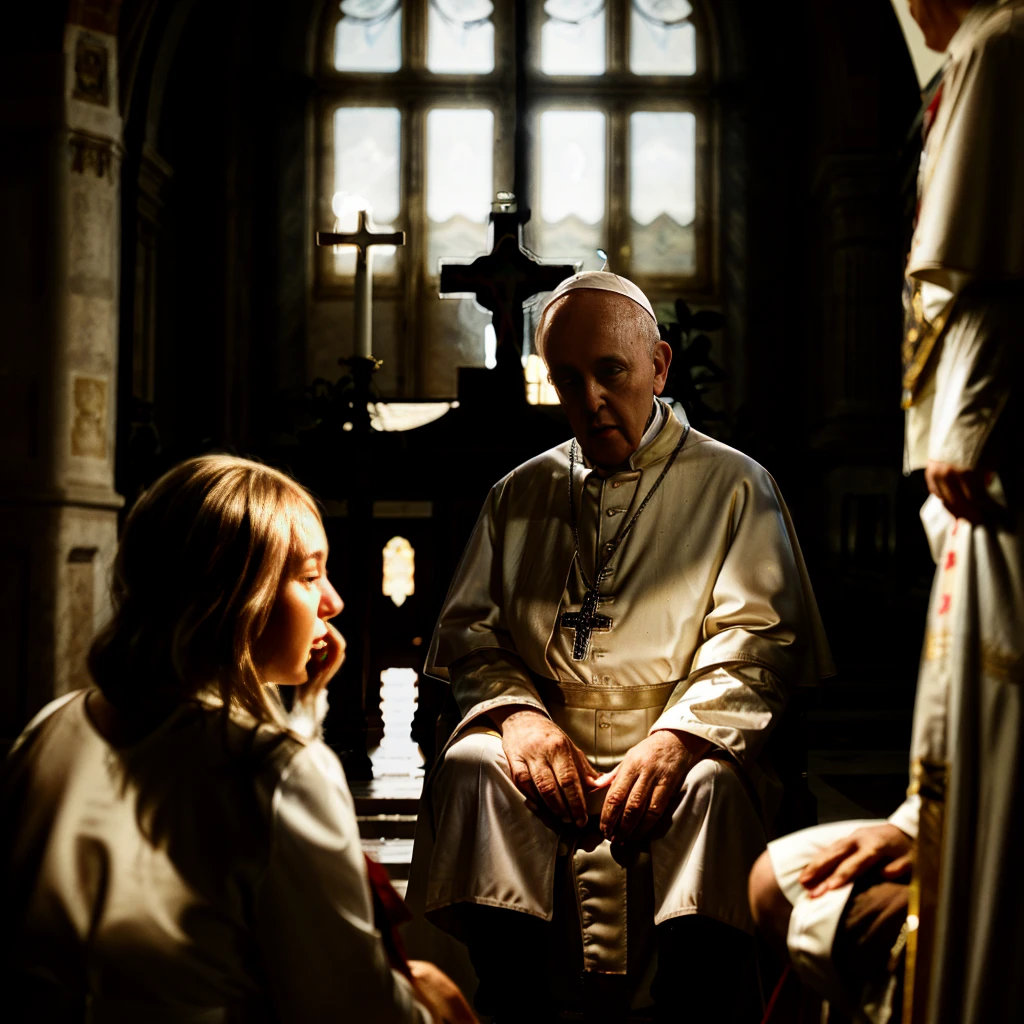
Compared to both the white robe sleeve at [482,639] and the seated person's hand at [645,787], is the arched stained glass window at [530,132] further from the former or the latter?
the seated person's hand at [645,787]

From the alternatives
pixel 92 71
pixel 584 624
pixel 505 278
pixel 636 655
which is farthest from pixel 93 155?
pixel 636 655

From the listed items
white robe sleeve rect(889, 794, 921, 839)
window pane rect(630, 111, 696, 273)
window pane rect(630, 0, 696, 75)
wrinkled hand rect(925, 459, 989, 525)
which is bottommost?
white robe sleeve rect(889, 794, 921, 839)

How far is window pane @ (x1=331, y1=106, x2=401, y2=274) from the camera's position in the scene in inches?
447

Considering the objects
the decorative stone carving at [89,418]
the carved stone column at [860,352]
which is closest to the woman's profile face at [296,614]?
the decorative stone carving at [89,418]

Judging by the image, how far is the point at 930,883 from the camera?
1616 mm

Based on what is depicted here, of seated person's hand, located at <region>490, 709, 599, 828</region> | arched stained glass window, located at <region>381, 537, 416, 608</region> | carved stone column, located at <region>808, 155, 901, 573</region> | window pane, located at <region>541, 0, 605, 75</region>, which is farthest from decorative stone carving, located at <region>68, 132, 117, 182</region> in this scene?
window pane, located at <region>541, 0, 605, 75</region>

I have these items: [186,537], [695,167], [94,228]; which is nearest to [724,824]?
[186,537]

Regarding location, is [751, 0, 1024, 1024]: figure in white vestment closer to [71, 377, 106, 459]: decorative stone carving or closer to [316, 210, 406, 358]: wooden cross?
[316, 210, 406, 358]: wooden cross

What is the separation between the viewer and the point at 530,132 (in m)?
11.3

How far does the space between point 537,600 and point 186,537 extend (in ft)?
4.80

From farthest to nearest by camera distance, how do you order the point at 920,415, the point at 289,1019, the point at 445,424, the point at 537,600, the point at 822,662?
the point at 445,424, the point at 537,600, the point at 822,662, the point at 920,415, the point at 289,1019

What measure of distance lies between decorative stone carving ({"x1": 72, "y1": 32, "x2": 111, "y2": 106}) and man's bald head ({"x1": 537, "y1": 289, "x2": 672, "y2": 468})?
13.8 feet

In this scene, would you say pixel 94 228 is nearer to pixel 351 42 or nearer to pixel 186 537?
pixel 186 537

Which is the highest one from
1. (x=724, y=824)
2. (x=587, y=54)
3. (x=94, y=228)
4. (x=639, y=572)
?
(x=587, y=54)
